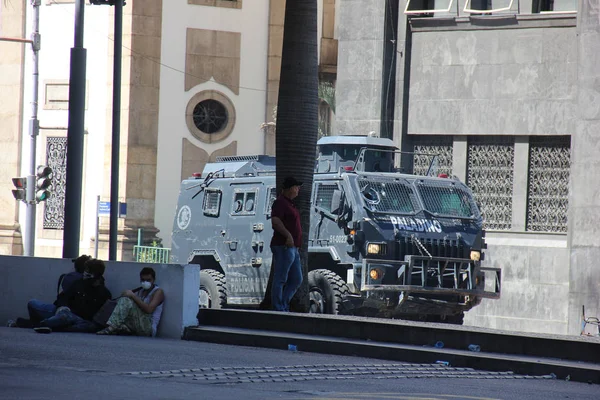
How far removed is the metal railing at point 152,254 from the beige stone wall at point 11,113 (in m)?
5.08

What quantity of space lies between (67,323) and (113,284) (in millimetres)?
1042

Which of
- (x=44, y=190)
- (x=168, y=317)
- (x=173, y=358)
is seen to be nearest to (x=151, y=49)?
(x=44, y=190)

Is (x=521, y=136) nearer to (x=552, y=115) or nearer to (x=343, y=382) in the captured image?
(x=552, y=115)

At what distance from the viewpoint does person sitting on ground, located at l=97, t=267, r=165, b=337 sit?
15.9m

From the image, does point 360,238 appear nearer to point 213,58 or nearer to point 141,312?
point 141,312

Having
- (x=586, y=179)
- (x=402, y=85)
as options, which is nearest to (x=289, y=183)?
(x=586, y=179)

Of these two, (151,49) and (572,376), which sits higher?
(151,49)

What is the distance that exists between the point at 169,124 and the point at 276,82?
137 inches

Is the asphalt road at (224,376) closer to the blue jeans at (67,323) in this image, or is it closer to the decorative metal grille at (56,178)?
the blue jeans at (67,323)

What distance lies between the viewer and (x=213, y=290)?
22.8 metres

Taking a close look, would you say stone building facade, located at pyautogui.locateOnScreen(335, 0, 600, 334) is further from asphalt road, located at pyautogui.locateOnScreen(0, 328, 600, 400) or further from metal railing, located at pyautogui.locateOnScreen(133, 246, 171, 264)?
asphalt road, located at pyautogui.locateOnScreen(0, 328, 600, 400)

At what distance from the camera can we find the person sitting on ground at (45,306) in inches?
643

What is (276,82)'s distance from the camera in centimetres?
4100

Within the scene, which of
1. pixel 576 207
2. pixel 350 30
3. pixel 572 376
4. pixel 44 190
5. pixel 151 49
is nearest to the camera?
pixel 572 376
